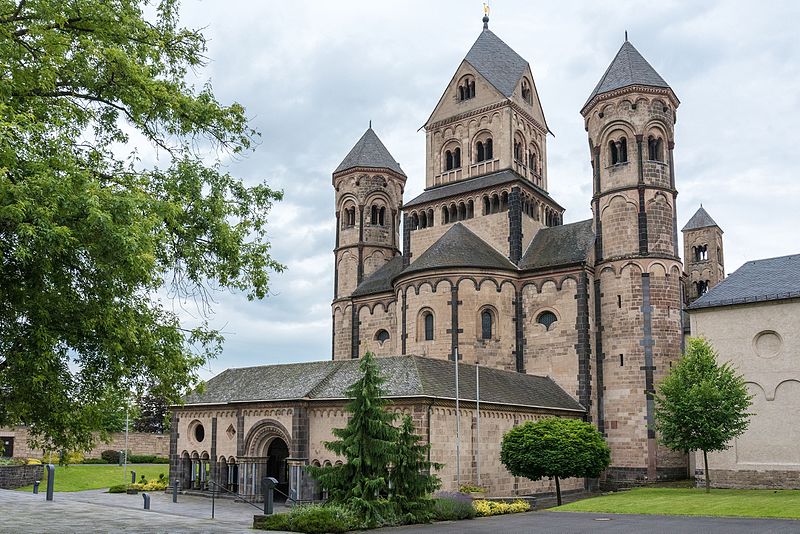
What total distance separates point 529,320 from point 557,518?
20667 millimetres

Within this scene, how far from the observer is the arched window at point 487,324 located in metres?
45.2

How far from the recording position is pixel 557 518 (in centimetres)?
2597

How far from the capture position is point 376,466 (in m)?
23.5

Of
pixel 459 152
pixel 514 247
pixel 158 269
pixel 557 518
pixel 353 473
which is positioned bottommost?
pixel 557 518

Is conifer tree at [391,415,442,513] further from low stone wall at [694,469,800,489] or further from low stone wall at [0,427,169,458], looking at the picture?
low stone wall at [0,427,169,458]

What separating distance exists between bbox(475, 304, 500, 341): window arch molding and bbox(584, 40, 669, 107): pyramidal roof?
1499 centimetres

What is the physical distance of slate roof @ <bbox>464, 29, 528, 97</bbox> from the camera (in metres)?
53.7

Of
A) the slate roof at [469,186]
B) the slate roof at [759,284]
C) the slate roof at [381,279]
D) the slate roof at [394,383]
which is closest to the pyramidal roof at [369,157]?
the slate roof at [469,186]

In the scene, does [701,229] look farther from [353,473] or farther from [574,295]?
[353,473]

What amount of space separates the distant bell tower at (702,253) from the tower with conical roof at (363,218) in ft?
135

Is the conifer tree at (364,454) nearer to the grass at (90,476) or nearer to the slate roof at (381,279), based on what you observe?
the grass at (90,476)

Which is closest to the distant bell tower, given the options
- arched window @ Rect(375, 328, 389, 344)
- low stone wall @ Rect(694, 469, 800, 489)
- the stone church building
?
the stone church building

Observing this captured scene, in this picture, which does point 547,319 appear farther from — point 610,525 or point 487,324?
point 610,525

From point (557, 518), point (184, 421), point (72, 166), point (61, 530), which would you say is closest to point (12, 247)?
point (72, 166)
